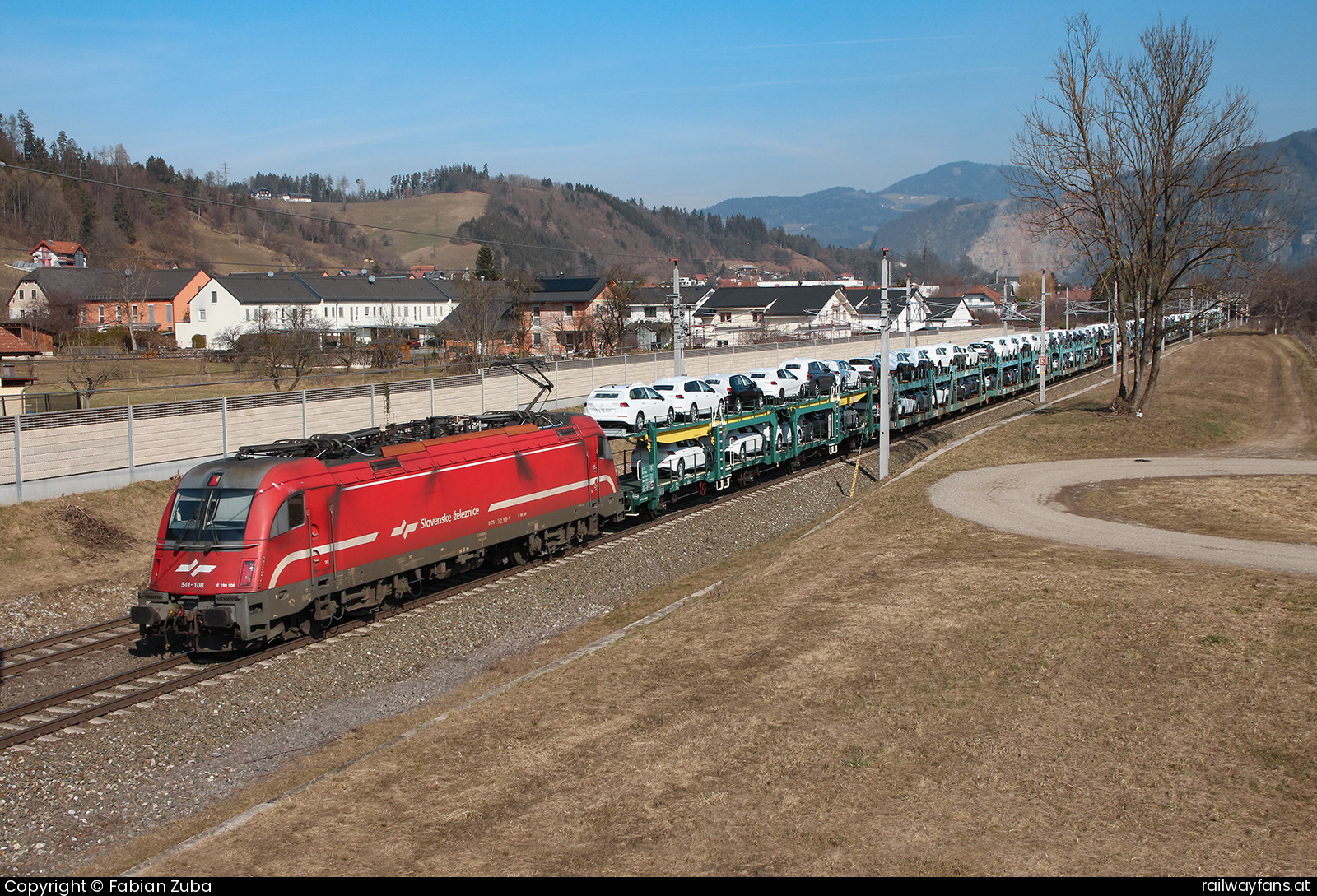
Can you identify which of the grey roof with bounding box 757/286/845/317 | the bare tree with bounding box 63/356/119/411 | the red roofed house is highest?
the red roofed house

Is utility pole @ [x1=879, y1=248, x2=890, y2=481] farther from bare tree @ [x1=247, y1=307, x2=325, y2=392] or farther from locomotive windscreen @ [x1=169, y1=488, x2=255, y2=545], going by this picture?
bare tree @ [x1=247, y1=307, x2=325, y2=392]

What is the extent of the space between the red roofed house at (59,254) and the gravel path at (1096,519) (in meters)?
120

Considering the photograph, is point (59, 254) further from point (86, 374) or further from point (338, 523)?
point (338, 523)

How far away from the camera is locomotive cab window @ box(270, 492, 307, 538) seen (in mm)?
14641

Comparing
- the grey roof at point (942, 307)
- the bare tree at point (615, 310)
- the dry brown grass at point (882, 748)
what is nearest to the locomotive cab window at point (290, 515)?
the dry brown grass at point (882, 748)

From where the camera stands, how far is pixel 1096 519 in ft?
69.7

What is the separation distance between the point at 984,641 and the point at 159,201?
17344 cm

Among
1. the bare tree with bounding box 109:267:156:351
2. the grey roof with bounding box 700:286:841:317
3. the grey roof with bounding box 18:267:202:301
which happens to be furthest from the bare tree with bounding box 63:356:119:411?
the grey roof with bounding box 700:286:841:317

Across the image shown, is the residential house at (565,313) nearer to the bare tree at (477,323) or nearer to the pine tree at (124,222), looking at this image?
the bare tree at (477,323)

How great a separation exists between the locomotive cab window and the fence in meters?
12.1

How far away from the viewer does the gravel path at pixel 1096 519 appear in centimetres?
1747

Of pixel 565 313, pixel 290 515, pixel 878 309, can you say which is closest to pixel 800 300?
pixel 878 309

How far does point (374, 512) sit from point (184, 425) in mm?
13198

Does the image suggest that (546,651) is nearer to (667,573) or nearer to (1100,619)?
(667,573)
